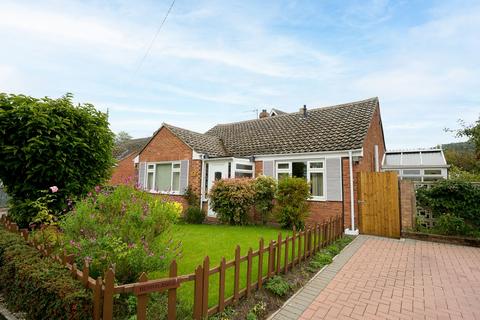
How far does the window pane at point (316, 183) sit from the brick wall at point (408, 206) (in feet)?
9.89

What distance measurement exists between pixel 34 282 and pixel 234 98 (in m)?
16.6

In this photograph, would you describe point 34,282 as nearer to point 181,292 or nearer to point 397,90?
point 181,292

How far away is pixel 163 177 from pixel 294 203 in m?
9.33

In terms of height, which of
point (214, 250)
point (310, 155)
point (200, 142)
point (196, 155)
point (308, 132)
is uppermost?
point (308, 132)

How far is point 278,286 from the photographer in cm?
431

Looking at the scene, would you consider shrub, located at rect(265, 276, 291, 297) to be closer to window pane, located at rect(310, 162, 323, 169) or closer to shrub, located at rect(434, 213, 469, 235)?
window pane, located at rect(310, 162, 323, 169)

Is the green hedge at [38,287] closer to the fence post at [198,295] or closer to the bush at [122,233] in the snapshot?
the bush at [122,233]

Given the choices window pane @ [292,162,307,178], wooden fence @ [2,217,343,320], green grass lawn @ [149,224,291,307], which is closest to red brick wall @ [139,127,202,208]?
green grass lawn @ [149,224,291,307]

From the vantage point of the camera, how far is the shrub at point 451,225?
8.09 metres

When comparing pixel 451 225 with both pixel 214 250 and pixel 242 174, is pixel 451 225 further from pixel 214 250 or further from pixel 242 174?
pixel 242 174

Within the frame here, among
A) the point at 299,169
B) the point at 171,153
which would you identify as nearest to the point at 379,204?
the point at 299,169

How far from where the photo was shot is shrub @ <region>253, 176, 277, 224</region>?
417 inches

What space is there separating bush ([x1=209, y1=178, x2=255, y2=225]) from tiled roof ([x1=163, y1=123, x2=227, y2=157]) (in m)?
3.48

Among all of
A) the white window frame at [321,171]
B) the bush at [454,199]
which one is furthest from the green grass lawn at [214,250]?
the bush at [454,199]
